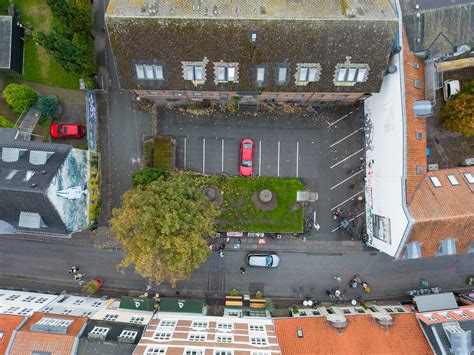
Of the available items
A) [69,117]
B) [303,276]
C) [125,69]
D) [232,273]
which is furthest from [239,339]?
[69,117]

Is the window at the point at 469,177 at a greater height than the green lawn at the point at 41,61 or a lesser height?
lesser

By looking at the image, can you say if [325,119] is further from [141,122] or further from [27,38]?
[27,38]

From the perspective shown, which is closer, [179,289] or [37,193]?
[37,193]

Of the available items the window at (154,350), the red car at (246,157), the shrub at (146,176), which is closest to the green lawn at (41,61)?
the shrub at (146,176)

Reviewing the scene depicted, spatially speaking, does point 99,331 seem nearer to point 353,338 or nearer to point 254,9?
point 353,338

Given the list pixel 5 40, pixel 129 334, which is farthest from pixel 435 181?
pixel 5 40

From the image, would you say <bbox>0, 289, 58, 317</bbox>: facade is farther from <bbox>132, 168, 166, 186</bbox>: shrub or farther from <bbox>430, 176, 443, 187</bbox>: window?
<bbox>430, 176, 443, 187</bbox>: window

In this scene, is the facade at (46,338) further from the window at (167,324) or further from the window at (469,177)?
the window at (469,177)
